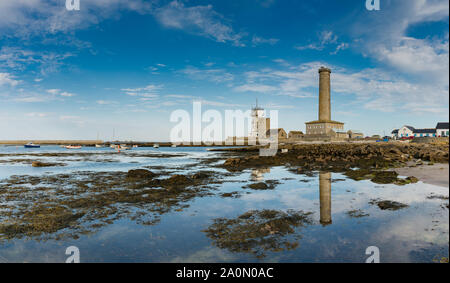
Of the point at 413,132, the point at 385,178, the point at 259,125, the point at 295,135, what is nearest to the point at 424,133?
the point at 413,132

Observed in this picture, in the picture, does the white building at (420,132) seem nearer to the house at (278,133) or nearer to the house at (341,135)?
the house at (341,135)

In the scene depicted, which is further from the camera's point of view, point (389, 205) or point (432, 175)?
point (432, 175)

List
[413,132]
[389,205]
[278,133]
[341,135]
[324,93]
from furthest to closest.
A: [278,133]
[413,132]
[341,135]
[324,93]
[389,205]

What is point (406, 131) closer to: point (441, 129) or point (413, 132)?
point (413, 132)

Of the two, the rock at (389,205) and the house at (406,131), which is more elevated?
the house at (406,131)

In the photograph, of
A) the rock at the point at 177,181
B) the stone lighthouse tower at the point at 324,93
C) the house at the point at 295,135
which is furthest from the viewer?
the house at the point at 295,135

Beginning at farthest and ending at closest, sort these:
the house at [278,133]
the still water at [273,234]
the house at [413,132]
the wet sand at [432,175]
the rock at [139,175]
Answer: the house at [278,133]
the house at [413,132]
the rock at [139,175]
the wet sand at [432,175]
the still water at [273,234]

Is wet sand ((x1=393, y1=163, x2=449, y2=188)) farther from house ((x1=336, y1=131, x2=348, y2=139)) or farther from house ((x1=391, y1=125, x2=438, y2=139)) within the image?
house ((x1=391, y1=125, x2=438, y2=139))

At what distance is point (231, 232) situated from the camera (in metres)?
6.96

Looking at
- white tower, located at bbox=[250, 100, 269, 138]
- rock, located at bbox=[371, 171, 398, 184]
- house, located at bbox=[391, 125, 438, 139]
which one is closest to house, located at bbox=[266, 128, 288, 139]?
white tower, located at bbox=[250, 100, 269, 138]

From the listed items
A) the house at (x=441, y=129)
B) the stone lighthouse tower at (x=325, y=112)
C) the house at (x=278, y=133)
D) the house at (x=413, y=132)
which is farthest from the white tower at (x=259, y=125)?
the house at (x=441, y=129)
